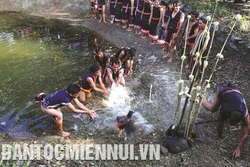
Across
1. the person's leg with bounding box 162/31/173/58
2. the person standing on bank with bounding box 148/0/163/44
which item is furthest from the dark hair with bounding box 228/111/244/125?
the person standing on bank with bounding box 148/0/163/44

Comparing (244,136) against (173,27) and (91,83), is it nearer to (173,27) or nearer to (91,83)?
(91,83)

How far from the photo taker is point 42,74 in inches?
338

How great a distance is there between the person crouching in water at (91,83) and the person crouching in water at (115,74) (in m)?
0.37

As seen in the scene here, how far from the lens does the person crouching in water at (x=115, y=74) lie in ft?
25.0

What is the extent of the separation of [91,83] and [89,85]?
6.0 inches

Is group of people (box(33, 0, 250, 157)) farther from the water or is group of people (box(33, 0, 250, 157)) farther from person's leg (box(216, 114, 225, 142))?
the water

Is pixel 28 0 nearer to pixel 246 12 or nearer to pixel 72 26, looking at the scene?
pixel 72 26

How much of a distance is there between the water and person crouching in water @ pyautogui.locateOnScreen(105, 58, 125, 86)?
267 millimetres

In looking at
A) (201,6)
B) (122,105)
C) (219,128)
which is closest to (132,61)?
(122,105)

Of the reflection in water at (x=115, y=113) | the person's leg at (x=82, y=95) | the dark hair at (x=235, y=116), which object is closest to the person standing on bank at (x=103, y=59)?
the reflection in water at (x=115, y=113)

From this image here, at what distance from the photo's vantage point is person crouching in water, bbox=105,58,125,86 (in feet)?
25.0

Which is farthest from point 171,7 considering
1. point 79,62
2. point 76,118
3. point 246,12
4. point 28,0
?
point 28,0

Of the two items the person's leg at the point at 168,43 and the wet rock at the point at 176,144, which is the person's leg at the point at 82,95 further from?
the person's leg at the point at 168,43

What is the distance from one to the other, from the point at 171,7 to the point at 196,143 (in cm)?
481
